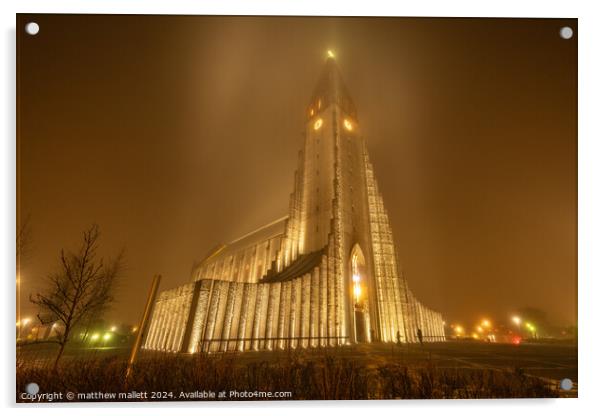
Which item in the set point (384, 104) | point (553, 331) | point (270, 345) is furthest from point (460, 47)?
point (270, 345)

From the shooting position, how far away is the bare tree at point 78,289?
311 inches

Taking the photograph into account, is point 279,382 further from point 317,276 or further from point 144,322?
point 317,276

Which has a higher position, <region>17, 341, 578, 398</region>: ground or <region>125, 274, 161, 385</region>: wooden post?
<region>125, 274, 161, 385</region>: wooden post

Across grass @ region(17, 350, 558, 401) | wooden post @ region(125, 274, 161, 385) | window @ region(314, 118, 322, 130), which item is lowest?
grass @ region(17, 350, 558, 401)

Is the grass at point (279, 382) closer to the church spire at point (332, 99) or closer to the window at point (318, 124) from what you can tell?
the church spire at point (332, 99)

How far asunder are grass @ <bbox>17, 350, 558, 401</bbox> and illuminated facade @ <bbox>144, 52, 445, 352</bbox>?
286 centimetres

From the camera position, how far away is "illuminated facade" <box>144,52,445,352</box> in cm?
1275

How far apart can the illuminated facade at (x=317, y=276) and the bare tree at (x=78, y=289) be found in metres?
3.78

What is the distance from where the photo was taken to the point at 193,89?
34.8 ft

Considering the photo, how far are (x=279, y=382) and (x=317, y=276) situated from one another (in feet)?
31.3

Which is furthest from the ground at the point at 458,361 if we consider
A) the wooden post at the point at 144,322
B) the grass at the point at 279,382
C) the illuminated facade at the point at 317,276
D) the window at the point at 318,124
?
the window at the point at 318,124

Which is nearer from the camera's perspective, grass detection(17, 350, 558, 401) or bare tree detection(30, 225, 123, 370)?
grass detection(17, 350, 558, 401)

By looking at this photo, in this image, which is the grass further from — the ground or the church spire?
the church spire

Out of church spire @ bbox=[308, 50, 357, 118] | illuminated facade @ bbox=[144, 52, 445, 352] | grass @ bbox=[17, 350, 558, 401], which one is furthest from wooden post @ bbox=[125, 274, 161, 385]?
church spire @ bbox=[308, 50, 357, 118]
